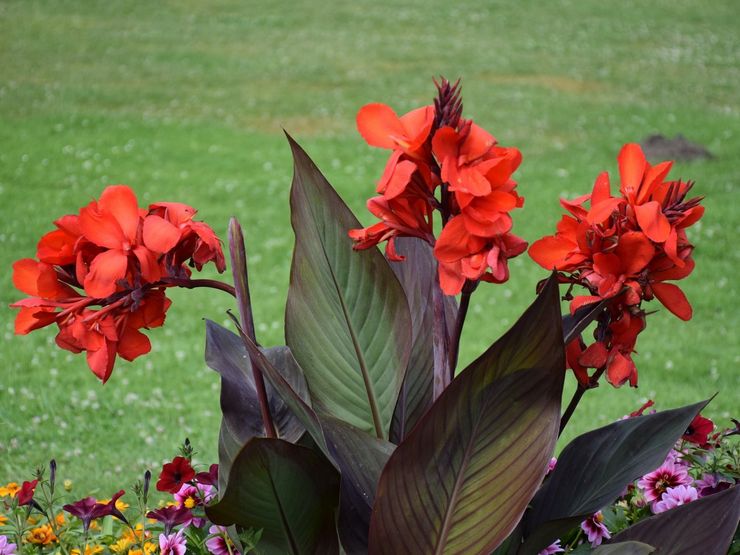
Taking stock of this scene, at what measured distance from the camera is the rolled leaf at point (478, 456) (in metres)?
1.49

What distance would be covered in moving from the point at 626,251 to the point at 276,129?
892 centimetres

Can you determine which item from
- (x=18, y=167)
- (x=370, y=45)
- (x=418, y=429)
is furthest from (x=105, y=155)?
(x=418, y=429)

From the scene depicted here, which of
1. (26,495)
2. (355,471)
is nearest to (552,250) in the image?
(355,471)

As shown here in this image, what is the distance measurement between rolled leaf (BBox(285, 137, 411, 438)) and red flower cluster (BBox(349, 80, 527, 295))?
228 millimetres

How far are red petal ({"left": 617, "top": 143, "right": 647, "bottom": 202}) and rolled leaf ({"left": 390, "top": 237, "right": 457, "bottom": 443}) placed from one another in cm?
41

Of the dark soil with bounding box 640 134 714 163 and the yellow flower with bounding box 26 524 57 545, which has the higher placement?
the dark soil with bounding box 640 134 714 163

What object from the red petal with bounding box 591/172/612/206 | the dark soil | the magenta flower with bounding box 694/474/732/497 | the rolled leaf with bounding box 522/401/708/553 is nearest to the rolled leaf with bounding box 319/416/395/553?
the rolled leaf with bounding box 522/401/708/553

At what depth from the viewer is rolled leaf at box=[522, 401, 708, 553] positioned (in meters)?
1.74

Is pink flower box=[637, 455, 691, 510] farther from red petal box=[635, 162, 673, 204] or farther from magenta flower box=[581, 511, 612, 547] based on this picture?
red petal box=[635, 162, 673, 204]

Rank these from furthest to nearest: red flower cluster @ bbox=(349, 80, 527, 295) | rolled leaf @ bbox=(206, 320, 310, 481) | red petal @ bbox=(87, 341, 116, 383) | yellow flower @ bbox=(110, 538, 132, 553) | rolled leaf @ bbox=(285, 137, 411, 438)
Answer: yellow flower @ bbox=(110, 538, 132, 553) → rolled leaf @ bbox=(206, 320, 310, 481) → rolled leaf @ bbox=(285, 137, 411, 438) → red petal @ bbox=(87, 341, 116, 383) → red flower cluster @ bbox=(349, 80, 527, 295)

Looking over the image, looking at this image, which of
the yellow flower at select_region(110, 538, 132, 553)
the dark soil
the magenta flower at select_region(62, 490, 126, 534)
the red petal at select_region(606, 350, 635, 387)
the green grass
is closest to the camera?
the red petal at select_region(606, 350, 635, 387)

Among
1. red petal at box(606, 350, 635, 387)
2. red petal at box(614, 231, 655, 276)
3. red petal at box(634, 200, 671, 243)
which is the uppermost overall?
red petal at box(634, 200, 671, 243)

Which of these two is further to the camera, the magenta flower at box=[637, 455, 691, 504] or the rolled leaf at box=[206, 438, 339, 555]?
the magenta flower at box=[637, 455, 691, 504]

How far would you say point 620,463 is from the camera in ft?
5.87
